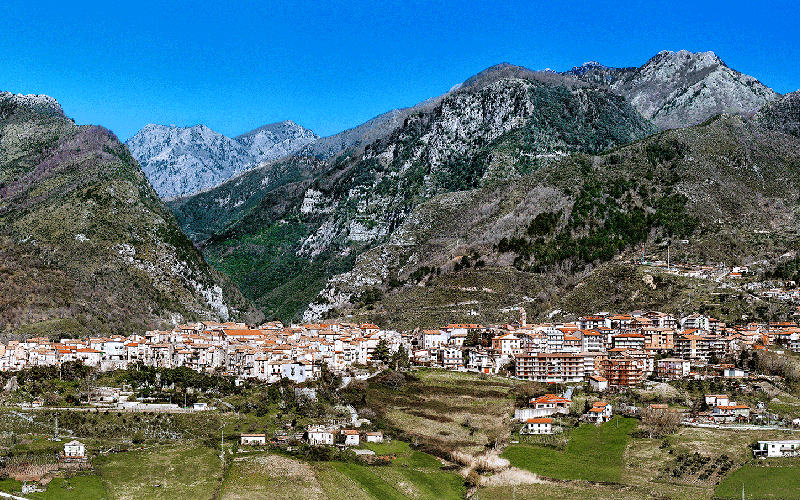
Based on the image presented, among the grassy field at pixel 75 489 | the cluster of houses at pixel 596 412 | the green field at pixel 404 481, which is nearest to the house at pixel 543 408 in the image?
the cluster of houses at pixel 596 412

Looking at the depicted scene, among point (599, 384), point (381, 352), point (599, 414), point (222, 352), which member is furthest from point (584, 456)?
point (222, 352)

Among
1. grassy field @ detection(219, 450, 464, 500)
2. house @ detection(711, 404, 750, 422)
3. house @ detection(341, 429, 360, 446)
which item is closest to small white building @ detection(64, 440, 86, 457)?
grassy field @ detection(219, 450, 464, 500)

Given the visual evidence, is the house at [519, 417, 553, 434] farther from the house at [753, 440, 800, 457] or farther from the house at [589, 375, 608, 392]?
the house at [753, 440, 800, 457]

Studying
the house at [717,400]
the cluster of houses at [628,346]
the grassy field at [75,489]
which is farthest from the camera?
the cluster of houses at [628,346]

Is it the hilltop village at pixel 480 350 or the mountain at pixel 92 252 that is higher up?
the mountain at pixel 92 252

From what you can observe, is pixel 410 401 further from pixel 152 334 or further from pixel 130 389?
pixel 152 334

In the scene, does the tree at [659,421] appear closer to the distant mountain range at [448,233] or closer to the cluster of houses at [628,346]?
the cluster of houses at [628,346]

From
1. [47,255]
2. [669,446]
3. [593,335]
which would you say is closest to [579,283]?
[593,335]

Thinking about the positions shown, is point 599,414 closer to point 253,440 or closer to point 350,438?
point 350,438
